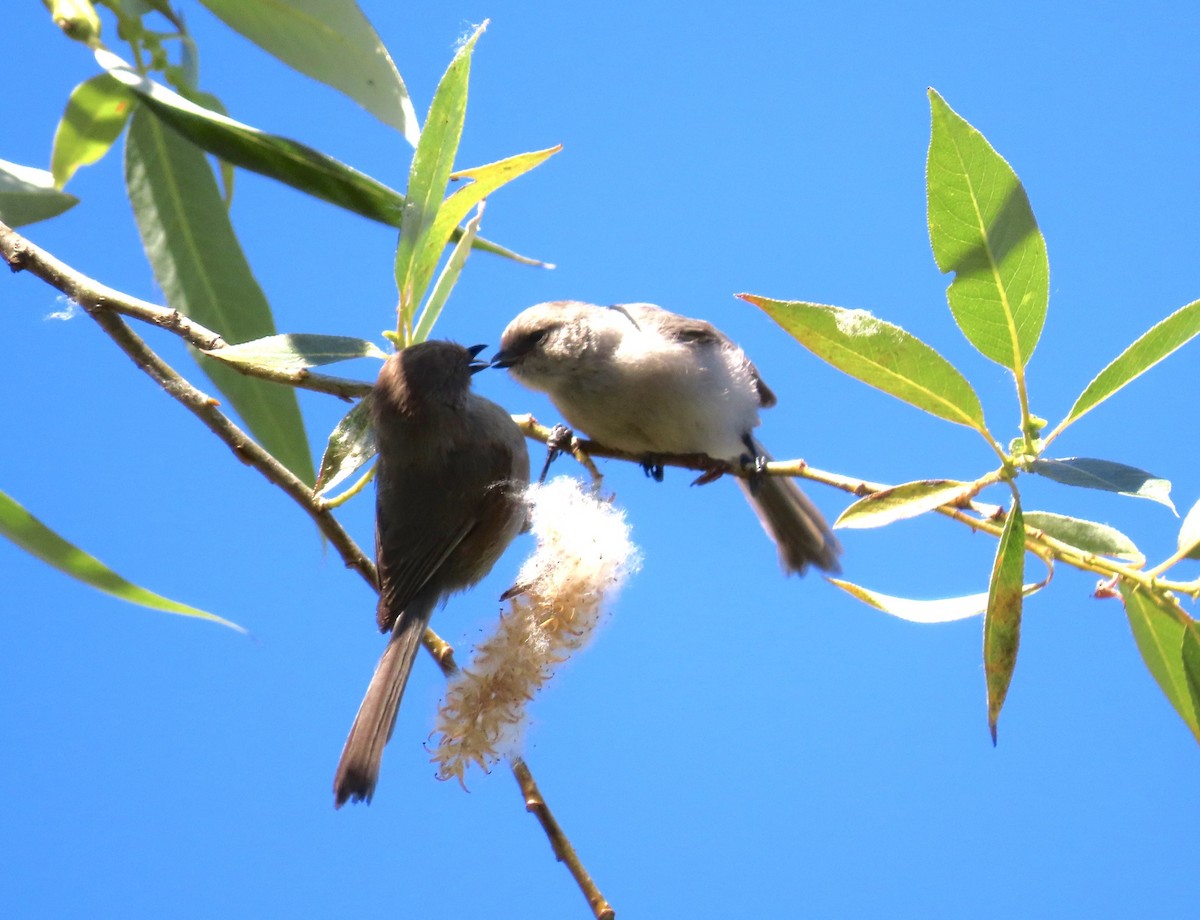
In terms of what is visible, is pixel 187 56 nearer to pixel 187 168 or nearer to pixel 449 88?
pixel 187 168

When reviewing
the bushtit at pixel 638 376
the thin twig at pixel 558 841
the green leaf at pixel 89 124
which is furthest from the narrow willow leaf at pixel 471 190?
the bushtit at pixel 638 376

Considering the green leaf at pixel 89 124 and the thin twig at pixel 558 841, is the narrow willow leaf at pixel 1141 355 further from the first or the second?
the green leaf at pixel 89 124

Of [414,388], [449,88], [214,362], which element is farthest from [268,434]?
[449,88]

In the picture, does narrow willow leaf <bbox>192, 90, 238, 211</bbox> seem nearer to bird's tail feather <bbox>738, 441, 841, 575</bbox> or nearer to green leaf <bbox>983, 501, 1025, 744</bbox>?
green leaf <bbox>983, 501, 1025, 744</bbox>

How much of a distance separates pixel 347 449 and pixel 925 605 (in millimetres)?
729

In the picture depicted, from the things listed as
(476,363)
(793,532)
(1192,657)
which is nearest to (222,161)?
(476,363)

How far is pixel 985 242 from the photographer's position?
Answer: 1.11m

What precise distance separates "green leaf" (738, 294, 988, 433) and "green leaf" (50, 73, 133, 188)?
0.89m

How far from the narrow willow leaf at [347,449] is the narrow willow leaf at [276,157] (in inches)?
10.4

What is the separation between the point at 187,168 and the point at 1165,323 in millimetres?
1297

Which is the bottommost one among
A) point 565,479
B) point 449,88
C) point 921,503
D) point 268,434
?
point 921,503

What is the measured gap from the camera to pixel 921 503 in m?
1.07

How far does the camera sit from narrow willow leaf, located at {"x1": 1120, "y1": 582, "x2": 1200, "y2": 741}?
1.17 metres

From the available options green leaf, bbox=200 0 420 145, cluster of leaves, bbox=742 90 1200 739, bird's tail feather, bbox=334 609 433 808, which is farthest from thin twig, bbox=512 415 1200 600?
green leaf, bbox=200 0 420 145
